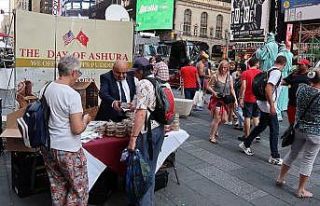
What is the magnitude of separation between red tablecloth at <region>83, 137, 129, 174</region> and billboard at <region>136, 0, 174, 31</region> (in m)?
44.3

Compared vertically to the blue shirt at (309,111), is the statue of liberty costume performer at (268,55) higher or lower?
higher

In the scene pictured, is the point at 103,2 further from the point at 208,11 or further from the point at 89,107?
the point at 89,107

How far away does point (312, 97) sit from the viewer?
4469mm

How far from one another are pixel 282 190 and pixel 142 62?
105 inches

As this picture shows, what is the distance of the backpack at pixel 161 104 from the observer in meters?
3.70

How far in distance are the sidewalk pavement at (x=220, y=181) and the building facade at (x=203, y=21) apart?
47446 mm

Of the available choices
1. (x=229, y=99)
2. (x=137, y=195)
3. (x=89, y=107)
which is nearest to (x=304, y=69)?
(x=229, y=99)

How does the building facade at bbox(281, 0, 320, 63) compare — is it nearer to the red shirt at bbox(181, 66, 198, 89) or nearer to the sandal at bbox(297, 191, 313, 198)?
the red shirt at bbox(181, 66, 198, 89)

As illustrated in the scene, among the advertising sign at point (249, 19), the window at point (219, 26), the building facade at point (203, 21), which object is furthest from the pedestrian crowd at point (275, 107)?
the window at point (219, 26)

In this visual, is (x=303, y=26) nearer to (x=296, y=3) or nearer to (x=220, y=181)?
(x=296, y=3)

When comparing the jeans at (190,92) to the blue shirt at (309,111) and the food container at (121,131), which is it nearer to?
the blue shirt at (309,111)

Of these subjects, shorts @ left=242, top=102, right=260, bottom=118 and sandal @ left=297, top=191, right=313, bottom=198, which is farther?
shorts @ left=242, top=102, right=260, bottom=118

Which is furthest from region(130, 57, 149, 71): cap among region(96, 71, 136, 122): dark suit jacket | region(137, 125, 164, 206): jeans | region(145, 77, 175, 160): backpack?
region(96, 71, 136, 122): dark suit jacket

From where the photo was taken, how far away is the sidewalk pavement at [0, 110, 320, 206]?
4.54m
